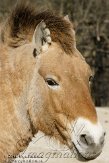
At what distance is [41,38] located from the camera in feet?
15.5

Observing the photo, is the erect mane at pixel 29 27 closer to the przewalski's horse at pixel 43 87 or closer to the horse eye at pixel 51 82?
the przewalski's horse at pixel 43 87

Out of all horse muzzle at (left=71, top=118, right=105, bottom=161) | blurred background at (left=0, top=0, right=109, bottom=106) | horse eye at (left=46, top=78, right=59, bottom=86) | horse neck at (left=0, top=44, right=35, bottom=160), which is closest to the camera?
horse muzzle at (left=71, top=118, right=105, bottom=161)

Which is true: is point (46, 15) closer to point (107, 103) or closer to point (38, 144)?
point (38, 144)

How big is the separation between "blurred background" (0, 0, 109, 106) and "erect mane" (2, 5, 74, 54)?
36.2ft

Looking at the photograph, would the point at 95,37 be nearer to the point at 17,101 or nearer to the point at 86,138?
the point at 17,101

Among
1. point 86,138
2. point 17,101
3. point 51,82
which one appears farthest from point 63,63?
point 86,138

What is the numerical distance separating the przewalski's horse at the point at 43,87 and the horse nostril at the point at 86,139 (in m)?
0.01

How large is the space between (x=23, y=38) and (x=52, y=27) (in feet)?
1.00

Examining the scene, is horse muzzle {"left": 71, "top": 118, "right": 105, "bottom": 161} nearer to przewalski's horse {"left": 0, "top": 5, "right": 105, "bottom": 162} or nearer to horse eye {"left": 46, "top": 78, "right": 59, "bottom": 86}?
przewalski's horse {"left": 0, "top": 5, "right": 105, "bottom": 162}

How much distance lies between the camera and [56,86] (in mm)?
4457

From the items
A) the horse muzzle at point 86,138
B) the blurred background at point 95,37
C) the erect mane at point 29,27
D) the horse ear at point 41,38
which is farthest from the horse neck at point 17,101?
the blurred background at point 95,37

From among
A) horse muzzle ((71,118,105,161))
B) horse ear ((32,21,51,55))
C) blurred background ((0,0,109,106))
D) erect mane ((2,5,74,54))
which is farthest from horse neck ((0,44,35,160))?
blurred background ((0,0,109,106))

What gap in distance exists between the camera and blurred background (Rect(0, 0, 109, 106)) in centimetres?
1609

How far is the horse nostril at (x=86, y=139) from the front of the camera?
13.6 ft
